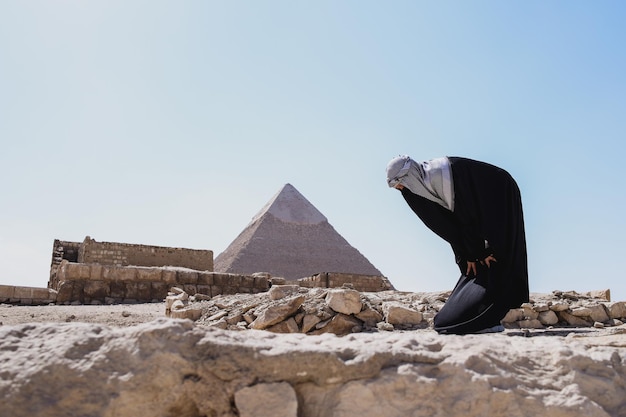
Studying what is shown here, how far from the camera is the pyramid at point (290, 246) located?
51094mm

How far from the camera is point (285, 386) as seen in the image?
1.39 meters

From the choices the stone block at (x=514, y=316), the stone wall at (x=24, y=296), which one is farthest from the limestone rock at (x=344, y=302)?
the stone wall at (x=24, y=296)

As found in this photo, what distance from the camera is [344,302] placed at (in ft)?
18.7

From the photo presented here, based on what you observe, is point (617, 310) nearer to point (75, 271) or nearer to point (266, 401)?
point (266, 401)

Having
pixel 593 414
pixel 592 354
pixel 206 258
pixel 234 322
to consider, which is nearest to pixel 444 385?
pixel 593 414

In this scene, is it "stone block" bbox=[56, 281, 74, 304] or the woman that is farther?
"stone block" bbox=[56, 281, 74, 304]

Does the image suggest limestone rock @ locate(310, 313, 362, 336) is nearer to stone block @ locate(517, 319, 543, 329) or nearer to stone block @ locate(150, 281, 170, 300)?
stone block @ locate(517, 319, 543, 329)

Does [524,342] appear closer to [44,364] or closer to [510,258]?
[44,364]

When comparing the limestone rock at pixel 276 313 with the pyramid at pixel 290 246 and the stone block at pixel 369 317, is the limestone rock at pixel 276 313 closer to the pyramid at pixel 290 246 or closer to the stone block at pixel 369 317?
the stone block at pixel 369 317

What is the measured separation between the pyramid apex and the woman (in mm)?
54397

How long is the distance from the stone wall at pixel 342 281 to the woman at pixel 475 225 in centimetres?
1240

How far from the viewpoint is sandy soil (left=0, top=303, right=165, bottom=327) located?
296 inches

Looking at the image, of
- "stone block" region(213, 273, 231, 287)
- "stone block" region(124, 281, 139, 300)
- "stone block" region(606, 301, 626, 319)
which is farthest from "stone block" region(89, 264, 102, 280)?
"stone block" region(606, 301, 626, 319)

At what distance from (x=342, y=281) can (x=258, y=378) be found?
17.7 m
